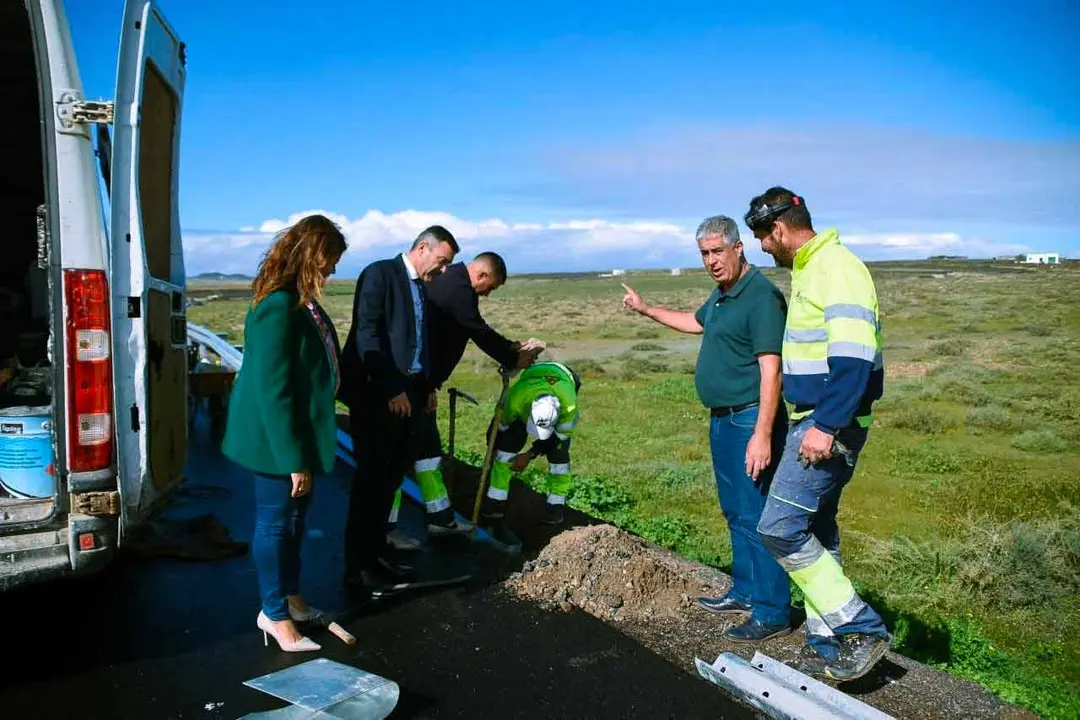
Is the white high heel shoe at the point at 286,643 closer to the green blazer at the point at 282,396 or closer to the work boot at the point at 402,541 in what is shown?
the green blazer at the point at 282,396

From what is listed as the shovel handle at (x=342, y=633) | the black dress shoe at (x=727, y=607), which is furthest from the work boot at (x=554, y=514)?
the shovel handle at (x=342, y=633)

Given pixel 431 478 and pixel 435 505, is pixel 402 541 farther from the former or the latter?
pixel 431 478

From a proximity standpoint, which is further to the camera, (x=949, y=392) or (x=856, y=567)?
(x=949, y=392)

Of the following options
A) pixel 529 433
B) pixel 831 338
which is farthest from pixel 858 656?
pixel 529 433

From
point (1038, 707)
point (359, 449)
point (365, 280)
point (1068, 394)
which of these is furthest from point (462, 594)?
point (1068, 394)

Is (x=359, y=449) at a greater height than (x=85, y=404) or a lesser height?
lesser

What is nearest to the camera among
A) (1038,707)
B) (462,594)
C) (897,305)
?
(1038,707)

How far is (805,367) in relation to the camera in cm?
380

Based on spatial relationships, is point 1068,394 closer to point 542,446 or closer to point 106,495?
point 542,446

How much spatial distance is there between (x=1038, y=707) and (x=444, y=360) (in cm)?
380

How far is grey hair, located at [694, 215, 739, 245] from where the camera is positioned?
4422 mm

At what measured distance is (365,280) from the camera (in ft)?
16.5

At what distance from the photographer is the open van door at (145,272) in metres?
3.80

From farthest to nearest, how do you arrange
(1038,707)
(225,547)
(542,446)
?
1. (542,446)
2. (225,547)
3. (1038,707)
